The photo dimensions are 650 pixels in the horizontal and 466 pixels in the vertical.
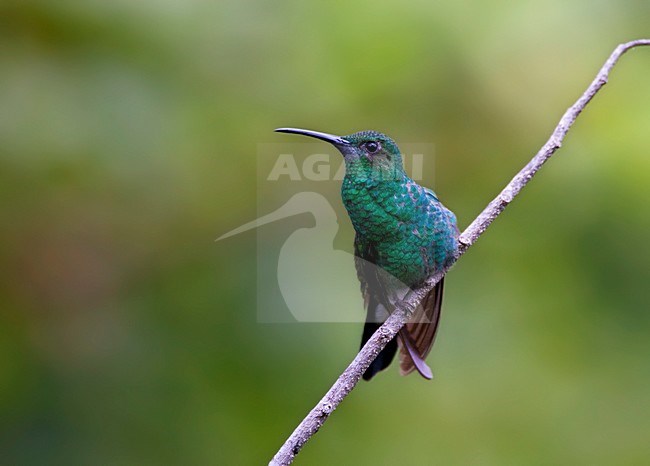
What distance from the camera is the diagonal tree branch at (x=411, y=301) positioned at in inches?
56.3

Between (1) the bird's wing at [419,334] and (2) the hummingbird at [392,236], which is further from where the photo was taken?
(1) the bird's wing at [419,334]

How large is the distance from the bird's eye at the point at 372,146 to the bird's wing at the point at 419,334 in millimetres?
416

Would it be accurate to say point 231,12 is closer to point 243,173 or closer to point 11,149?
point 243,173

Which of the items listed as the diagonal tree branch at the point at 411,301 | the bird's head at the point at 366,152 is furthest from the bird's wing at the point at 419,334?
the bird's head at the point at 366,152

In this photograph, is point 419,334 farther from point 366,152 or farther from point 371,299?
point 366,152

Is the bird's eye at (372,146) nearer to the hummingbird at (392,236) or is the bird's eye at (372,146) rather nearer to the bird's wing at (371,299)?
the hummingbird at (392,236)

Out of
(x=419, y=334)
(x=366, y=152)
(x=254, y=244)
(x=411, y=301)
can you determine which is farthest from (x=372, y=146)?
(x=254, y=244)

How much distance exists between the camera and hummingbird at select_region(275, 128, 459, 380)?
1618 millimetres

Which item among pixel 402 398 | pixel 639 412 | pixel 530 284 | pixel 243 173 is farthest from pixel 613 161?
pixel 243 173

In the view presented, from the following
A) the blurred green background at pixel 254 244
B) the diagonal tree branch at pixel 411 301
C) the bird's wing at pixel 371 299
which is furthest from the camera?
the blurred green background at pixel 254 244

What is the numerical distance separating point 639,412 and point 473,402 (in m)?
0.71

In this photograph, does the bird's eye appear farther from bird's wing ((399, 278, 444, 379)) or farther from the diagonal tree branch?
bird's wing ((399, 278, 444, 379))

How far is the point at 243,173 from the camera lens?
10.7 ft

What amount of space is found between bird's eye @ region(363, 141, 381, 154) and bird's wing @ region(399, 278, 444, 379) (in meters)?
0.42
